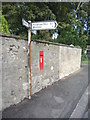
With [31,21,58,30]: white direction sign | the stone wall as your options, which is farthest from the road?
[31,21,58,30]: white direction sign

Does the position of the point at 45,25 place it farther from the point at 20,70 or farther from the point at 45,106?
the point at 45,106

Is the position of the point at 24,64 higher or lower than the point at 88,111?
higher

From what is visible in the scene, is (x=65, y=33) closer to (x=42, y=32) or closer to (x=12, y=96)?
(x=42, y=32)

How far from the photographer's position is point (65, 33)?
640 inches

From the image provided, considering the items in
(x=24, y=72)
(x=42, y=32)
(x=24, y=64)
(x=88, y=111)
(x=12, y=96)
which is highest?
(x=42, y=32)

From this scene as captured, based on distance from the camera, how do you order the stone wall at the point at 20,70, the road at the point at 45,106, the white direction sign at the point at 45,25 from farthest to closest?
the white direction sign at the point at 45,25 < the stone wall at the point at 20,70 < the road at the point at 45,106

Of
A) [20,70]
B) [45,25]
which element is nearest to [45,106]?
[20,70]

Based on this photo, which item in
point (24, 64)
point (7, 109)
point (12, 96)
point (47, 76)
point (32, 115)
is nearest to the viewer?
point (32, 115)

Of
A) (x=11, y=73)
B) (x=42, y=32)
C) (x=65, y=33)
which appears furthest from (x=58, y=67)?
(x=65, y=33)

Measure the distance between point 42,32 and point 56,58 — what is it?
27.3 ft

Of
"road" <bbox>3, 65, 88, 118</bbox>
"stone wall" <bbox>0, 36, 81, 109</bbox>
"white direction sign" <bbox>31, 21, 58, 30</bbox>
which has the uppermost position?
"white direction sign" <bbox>31, 21, 58, 30</bbox>

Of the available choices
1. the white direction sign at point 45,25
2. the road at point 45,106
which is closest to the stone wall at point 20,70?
the road at point 45,106

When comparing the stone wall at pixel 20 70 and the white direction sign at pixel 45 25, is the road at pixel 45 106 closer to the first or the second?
the stone wall at pixel 20 70

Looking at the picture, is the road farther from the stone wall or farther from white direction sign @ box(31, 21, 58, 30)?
white direction sign @ box(31, 21, 58, 30)
